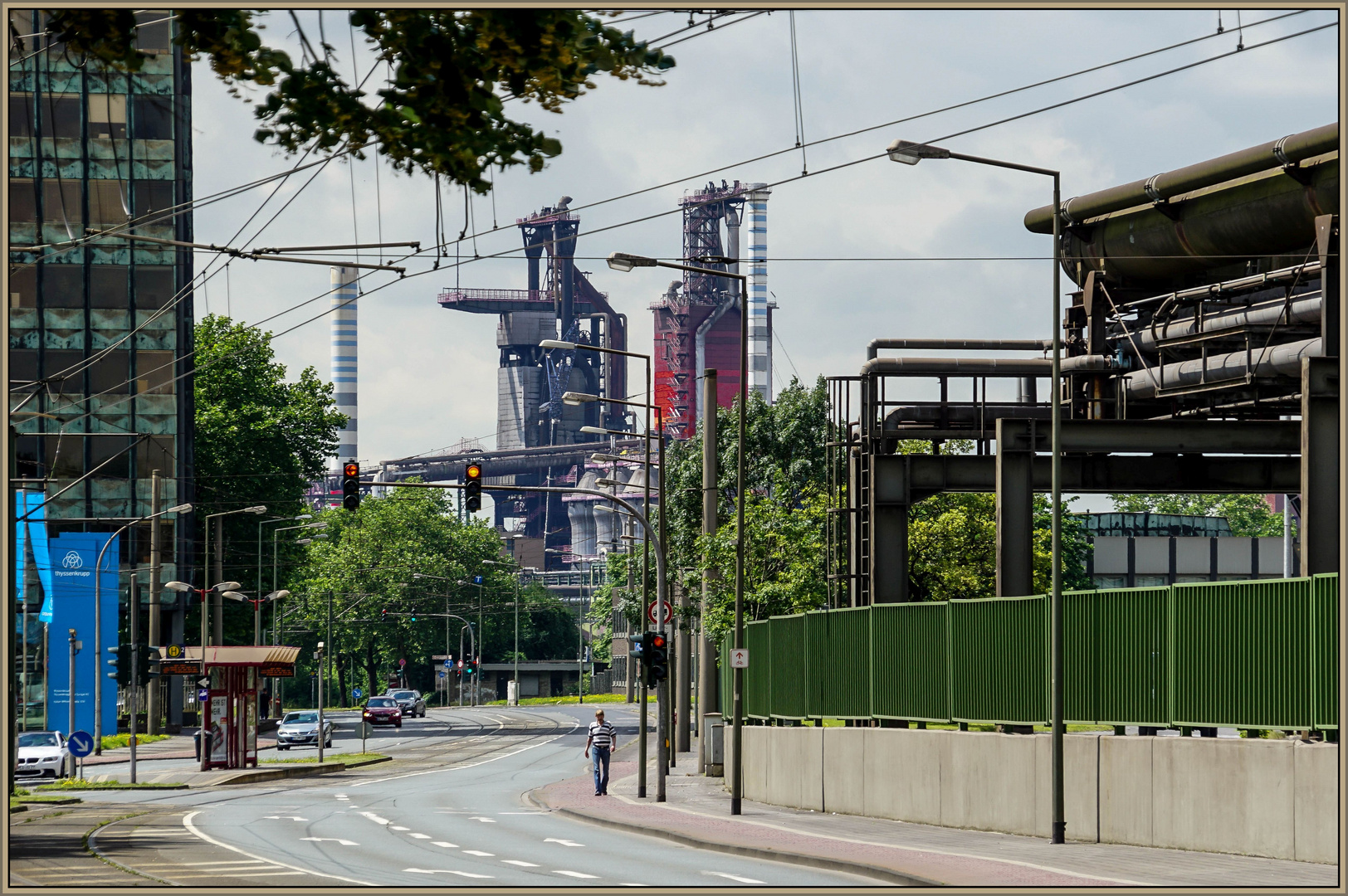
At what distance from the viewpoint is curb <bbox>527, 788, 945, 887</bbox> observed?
16922mm

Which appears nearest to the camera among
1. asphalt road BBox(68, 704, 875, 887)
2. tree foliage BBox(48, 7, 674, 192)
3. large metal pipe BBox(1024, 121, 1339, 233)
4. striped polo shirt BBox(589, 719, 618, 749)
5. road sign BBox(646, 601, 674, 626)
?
tree foliage BBox(48, 7, 674, 192)

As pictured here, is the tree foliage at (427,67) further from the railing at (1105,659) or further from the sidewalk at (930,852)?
the railing at (1105,659)

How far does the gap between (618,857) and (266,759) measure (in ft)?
130

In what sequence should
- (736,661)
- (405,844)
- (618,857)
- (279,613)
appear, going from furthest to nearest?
1. (279,613)
2. (736,661)
3. (405,844)
4. (618,857)

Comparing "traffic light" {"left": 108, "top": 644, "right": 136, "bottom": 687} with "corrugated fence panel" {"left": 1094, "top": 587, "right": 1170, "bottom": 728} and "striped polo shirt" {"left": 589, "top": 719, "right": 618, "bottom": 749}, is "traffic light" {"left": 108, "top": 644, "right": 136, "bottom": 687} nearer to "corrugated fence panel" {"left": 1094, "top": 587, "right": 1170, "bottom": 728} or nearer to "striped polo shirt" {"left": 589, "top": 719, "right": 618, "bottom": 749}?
"striped polo shirt" {"left": 589, "top": 719, "right": 618, "bottom": 749}

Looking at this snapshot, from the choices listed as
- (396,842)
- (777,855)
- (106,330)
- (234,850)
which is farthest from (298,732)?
(777,855)

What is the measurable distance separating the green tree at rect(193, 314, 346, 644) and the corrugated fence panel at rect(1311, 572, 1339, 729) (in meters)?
65.1

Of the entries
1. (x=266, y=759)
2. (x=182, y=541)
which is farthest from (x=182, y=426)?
(x=266, y=759)

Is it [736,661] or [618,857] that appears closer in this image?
[618,857]

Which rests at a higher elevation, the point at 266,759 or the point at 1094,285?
the point at 1094,285

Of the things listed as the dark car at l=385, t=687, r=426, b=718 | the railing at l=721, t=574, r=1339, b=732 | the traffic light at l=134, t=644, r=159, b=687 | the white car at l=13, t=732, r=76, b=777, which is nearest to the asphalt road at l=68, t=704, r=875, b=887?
the railing at l=721, t=574, r=1339, b=732

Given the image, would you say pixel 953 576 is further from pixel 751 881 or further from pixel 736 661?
pixel 751 881

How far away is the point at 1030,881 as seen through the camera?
16234 millimetres

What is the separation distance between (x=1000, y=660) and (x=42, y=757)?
2912cm
